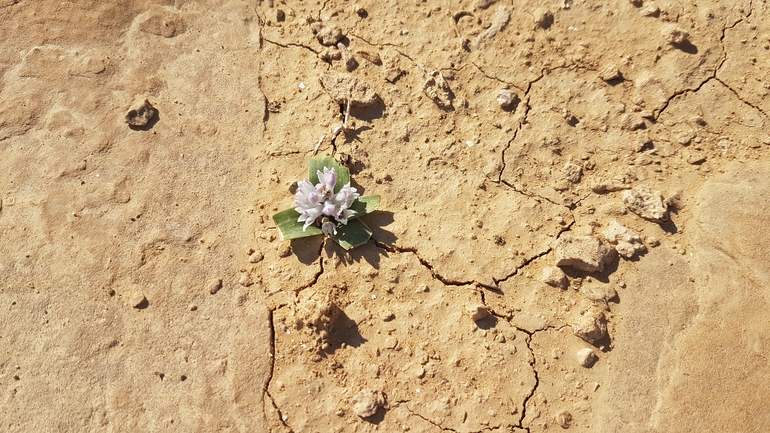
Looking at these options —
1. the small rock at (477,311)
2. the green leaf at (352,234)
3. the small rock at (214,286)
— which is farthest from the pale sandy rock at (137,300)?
the small rock at (477,311)

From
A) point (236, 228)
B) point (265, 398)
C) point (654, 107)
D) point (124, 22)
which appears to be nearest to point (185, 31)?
point (124, 22)

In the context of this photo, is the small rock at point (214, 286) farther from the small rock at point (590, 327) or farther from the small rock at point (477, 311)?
the small rock at point (590, 327)

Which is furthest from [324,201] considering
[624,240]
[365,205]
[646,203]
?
[646,203]

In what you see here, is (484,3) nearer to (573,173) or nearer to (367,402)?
(573,173)

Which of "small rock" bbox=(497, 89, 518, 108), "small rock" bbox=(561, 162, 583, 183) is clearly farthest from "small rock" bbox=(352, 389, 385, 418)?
"small rock" bbox=(497, 89, 518, 108)

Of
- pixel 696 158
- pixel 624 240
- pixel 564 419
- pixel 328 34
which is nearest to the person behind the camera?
pixel 564 419

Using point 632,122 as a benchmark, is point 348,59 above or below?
below
